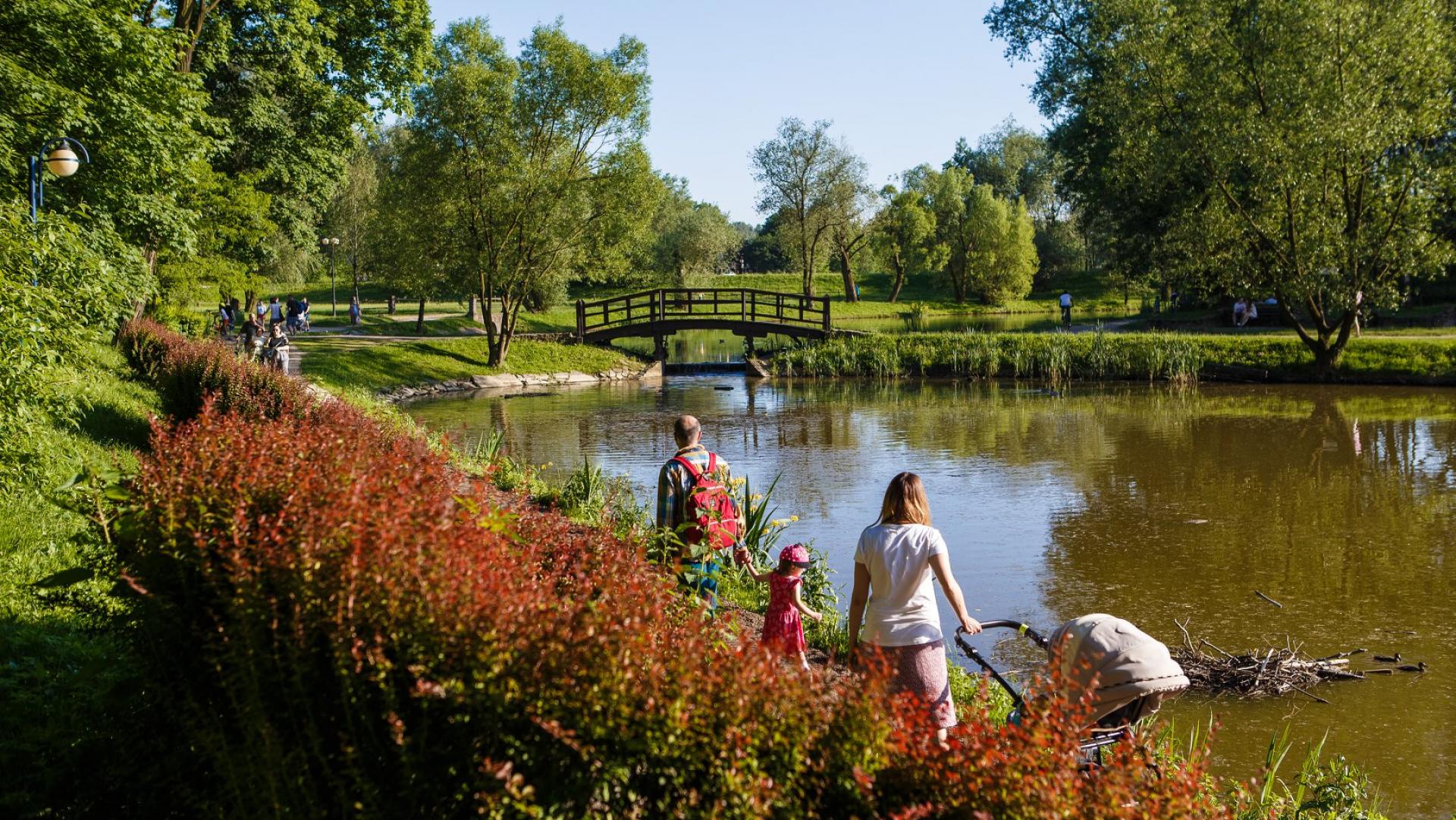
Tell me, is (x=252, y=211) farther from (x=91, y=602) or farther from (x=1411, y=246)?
(x=1411, y=246)

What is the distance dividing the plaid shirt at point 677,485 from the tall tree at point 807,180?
59.7 m

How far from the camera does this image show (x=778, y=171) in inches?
2670

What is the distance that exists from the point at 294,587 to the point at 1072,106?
42.1 m

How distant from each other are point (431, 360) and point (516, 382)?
9.43 feet

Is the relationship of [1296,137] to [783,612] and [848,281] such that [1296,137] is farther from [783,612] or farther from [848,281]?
[848,281]

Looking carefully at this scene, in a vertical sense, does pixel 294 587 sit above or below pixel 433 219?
below

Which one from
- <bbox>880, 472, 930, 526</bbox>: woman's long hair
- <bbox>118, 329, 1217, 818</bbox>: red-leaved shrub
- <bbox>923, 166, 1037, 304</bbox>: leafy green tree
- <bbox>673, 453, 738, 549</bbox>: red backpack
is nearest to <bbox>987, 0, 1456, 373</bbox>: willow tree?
<bbox>673, 453, 738, 549</bbox>: red backpack

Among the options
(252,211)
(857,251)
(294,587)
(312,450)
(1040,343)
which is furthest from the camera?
(857,251)

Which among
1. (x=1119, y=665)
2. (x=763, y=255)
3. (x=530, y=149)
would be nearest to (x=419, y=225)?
(x=530, y=149)

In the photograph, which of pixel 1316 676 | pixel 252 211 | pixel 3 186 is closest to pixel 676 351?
pixel 252 211

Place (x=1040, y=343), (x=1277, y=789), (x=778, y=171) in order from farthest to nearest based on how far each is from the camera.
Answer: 1. (x=778, y=171)
2. (x=1040, y=343)
3. (x=1277, y=789)

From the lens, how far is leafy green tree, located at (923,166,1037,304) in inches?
2776

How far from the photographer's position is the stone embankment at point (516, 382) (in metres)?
32.9

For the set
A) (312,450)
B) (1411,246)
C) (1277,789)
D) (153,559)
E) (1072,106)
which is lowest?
(1277,789)
